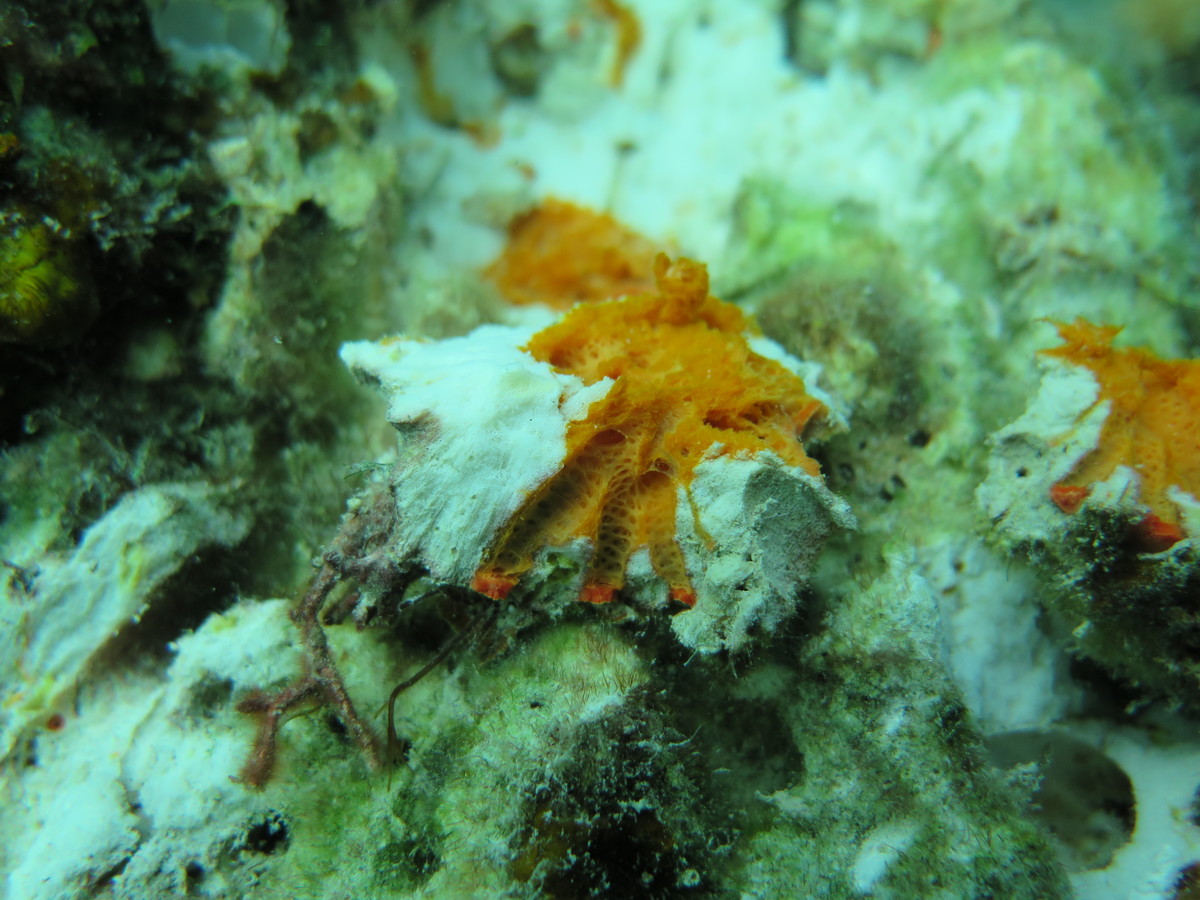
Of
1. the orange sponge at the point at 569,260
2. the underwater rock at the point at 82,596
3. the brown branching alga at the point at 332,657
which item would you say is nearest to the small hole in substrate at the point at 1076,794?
the brown branching alga at the point at 332,657

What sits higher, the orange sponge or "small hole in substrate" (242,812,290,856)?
the orange sponge

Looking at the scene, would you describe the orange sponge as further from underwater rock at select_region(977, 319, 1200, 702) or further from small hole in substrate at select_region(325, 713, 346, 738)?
small hole in substrate at select_region(325, 713, 346, 738)

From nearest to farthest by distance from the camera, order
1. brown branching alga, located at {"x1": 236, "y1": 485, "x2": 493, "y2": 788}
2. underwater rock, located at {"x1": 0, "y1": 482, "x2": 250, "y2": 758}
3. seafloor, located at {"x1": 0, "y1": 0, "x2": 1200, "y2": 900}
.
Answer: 1. seafloor, located at {"x1": 0, "y1": 0, "x2": 1200, "y2": 900}
2. brown branching alga, located at {"x1": 236, "y1": 485, "x2": 493, "y2": 788}
3. underwater rock, located at {"x1": 0, "y1": 482, "x2": 250, "y2": 758}

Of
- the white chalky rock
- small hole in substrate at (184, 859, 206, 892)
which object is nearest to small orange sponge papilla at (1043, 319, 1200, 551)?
the white chalky rock

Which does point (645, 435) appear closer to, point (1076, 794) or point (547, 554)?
point (547, 554)

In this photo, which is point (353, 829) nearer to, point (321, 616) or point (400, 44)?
point (321, 616)

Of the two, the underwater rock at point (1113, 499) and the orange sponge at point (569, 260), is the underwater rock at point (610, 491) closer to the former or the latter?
the underwater rock at point (1113, 499)
